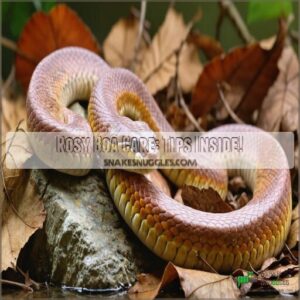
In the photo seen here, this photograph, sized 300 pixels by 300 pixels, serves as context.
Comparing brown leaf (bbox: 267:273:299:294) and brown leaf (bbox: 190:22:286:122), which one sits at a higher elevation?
brown leaf (bbox: 190:22:286:122)

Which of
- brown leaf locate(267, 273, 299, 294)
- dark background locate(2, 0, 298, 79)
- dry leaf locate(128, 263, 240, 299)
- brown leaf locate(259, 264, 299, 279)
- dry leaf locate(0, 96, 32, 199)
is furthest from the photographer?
dark background locate(2, 0, 298, 79)

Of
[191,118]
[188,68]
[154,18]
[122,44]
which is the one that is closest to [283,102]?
[191,118]

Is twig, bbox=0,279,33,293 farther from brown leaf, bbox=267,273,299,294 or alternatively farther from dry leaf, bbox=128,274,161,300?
brown leaf, bbox=267,273,299,294

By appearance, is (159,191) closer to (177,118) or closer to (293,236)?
(293,236)

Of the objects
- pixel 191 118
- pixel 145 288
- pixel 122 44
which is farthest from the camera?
pixel 122 44

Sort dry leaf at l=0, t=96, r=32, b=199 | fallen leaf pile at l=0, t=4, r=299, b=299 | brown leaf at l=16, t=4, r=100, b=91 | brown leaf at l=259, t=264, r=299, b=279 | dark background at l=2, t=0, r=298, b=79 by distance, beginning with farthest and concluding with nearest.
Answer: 1. dark background at l=2, t=0, r=298, b=79
2. brown leaf at l=16, t=4, r=100, b=91
3. dry leaf at l=0, t=96, r=32, b=199
4. fallen leaf pile at l=0, t=4, r=299, b=299
5. brown leaf at l=259, t=264, r=299, b=279

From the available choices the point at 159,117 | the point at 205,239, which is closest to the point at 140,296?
the point at 205,239

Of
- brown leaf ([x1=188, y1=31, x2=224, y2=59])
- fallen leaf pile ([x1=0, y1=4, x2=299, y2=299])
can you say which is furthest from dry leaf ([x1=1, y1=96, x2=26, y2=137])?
brown leaf ([x1=188, y1=31, x2=224, y2=59])
